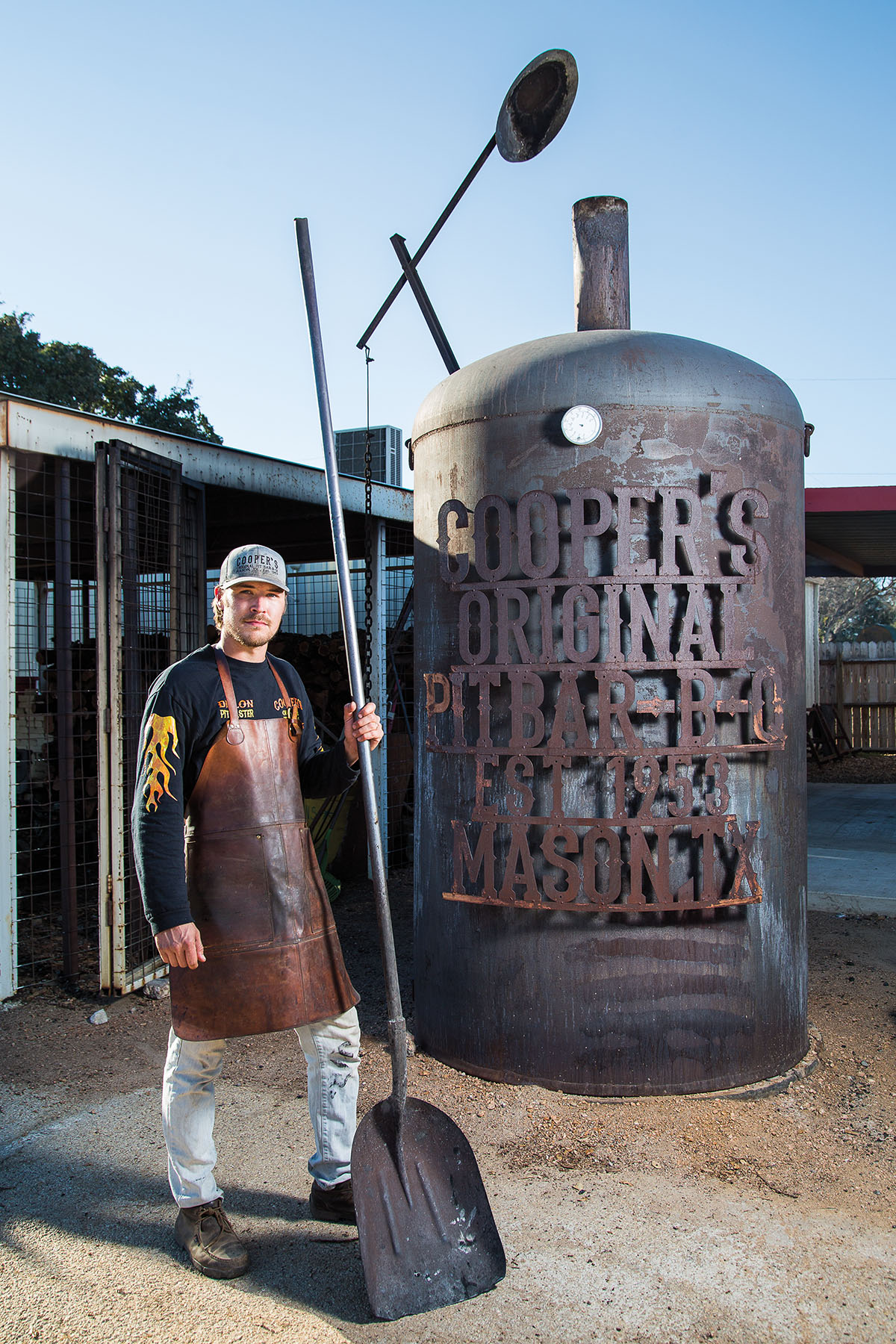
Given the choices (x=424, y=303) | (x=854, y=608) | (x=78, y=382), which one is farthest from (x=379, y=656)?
(x=854, y=608)

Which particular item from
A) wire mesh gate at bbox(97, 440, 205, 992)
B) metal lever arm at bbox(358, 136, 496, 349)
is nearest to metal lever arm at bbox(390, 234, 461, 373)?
metal lever arm at bbox(358, 136, 496, 349)

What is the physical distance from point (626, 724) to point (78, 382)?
74.9ft

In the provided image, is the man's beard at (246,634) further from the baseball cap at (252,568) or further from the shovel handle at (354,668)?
the shovel handle at (354,668)

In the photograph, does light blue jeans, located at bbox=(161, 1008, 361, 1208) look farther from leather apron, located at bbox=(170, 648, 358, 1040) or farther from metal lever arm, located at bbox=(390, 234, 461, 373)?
metal lever arm, located at bbox=(390, 234, 461, 373)

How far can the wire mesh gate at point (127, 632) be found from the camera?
5258 mm

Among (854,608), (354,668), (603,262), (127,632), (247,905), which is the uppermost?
(854,608)

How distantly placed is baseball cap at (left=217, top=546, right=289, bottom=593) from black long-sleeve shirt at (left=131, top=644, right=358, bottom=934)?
257 mm

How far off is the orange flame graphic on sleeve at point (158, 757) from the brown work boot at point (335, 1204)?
1.36 metres

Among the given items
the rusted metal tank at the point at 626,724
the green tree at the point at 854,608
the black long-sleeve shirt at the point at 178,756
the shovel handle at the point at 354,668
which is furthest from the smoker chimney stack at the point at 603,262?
the green tree at the point at 854,608

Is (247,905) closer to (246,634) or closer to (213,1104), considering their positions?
(213,1104)

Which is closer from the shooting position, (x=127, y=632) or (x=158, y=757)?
(x=158, y=757)

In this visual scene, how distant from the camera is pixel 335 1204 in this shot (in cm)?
306

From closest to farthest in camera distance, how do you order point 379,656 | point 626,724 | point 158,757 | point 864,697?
point 158,757, point 626,724, point 379,656, point 864,697

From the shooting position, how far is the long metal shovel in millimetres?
2654
